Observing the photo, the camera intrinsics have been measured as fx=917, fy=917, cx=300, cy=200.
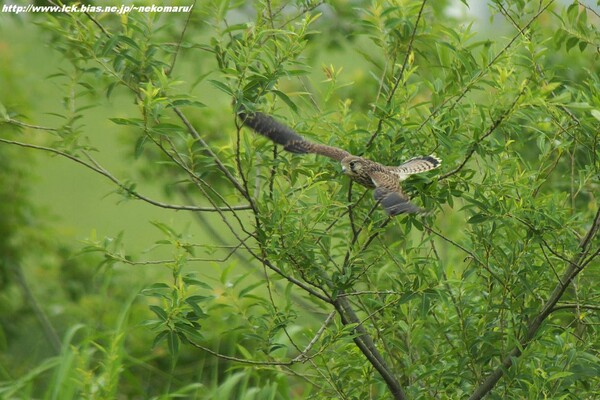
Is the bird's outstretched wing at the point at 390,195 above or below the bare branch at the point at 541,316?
above

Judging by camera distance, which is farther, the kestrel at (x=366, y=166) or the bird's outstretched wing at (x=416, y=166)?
the bird's outstretched wing at (x=416, y=166)

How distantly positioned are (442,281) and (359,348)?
1.44ft

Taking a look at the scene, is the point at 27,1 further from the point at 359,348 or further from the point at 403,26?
the point at 359,348

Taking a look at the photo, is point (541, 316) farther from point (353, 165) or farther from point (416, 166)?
point (353, 165)

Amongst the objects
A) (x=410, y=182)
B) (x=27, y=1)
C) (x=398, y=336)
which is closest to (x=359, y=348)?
(x=398, y=336)

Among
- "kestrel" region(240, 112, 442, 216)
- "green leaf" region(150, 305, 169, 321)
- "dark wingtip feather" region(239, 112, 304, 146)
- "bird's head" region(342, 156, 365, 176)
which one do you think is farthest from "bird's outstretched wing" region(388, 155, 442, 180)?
"green leaf" region(150, 305, 169, 321)

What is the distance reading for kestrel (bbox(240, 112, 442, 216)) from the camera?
3090 mm

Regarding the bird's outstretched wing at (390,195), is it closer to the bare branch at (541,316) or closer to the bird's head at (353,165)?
the bird's head at (353,165)

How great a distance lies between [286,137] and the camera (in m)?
3.52

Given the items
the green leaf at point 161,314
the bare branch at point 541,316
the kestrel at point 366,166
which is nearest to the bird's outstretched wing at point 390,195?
the kestrel at point 366,166

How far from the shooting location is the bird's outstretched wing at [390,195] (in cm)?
302

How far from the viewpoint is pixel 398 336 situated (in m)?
3.78

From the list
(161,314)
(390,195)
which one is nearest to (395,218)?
(390,195)

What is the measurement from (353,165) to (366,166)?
5 centimetres
